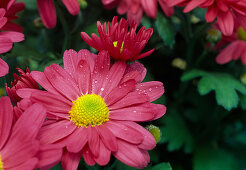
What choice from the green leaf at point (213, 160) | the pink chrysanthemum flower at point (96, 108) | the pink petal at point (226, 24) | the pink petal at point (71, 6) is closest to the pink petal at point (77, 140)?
the pink chrysanthemum flower at point (96, 108)

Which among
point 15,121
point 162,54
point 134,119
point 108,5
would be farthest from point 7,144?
point 162,54

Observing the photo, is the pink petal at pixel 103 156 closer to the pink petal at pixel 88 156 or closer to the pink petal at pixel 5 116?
the pink petal at pixel 88 156

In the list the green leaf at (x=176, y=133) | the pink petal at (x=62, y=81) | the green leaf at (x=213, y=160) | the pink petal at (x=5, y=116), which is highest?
the pink petal at (x=5, y=116)

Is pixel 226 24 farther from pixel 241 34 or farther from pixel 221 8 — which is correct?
pixel 241 34

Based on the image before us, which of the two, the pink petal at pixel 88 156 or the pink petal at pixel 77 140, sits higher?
the pink petal at pixel 77 140

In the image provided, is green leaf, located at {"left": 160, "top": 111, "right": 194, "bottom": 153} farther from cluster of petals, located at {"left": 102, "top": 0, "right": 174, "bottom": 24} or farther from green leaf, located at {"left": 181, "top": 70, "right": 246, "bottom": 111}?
cluster of petals, located at {"left": 102, "top": 0, "right": 174, "bottom": 24}

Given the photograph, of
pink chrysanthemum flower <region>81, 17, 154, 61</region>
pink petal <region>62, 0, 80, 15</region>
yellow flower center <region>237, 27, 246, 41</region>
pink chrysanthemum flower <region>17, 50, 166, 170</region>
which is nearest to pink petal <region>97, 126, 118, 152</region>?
pink chrysanthemum flower <region>17, 50, 166, 170</region>

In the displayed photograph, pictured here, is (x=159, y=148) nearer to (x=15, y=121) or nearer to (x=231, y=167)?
(x=231, y=167)
